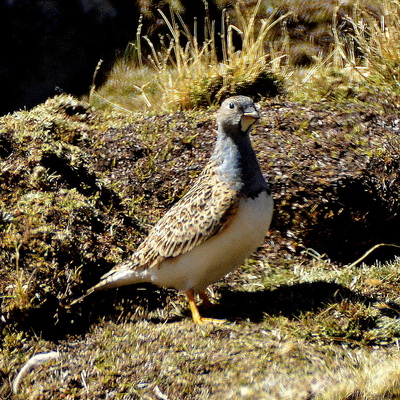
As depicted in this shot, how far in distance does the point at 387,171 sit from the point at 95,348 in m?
3.14

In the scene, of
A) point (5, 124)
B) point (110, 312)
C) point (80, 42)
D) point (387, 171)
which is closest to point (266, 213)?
point (110, 312)

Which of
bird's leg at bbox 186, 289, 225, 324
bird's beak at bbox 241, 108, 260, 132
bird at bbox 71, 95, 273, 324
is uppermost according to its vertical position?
bird's beak at bbox 241, 108, 260, 132

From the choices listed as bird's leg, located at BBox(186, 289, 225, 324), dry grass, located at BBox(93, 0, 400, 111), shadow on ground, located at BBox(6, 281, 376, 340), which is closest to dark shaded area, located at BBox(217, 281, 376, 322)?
shadow on ground, located at BBox(6, 281, 376, 340)

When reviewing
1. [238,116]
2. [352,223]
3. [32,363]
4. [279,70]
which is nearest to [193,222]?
[238,116]

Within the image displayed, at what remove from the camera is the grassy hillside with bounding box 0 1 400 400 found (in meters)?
3.83

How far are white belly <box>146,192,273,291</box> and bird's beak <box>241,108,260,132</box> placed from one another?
481 mm

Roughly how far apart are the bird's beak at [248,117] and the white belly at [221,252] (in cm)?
48

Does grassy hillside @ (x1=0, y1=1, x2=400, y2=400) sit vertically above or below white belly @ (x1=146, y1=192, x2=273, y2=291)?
below

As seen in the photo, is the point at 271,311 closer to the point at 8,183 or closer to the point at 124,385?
the point at 124,385

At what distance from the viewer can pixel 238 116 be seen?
4281 mm

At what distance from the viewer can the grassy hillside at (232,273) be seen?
3.83 meters

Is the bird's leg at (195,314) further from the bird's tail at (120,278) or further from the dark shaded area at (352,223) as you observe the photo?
the dark shaded area at (352,223)

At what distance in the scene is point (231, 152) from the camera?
432cm

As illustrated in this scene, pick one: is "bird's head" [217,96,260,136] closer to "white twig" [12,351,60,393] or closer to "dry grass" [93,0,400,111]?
"white twig" [12,351,60,393]
